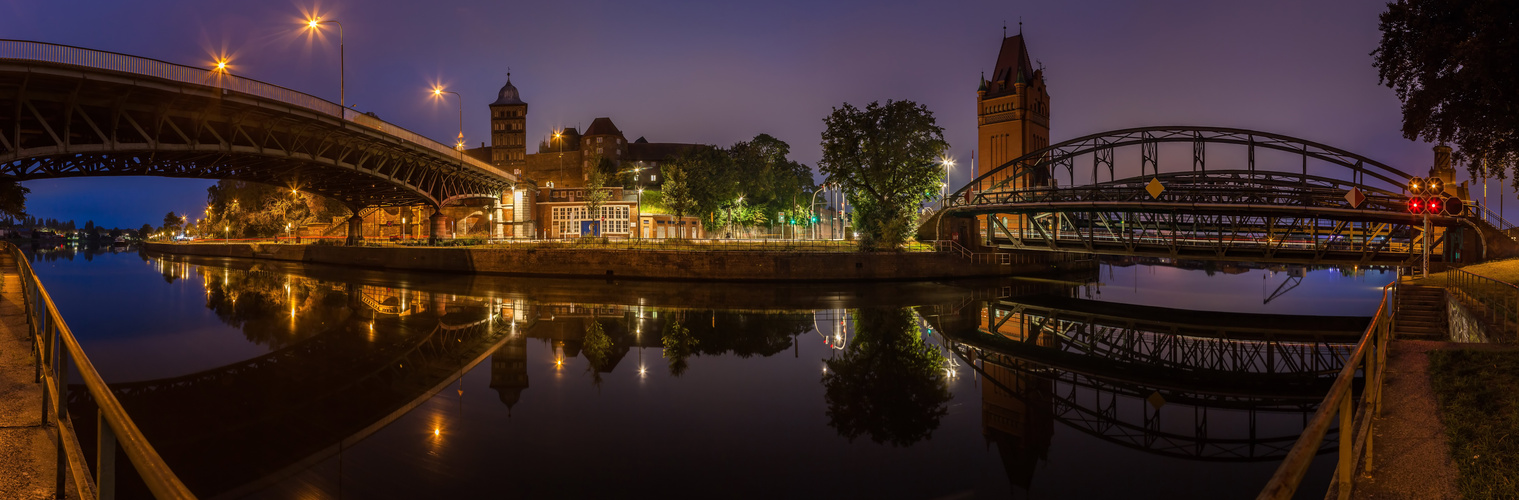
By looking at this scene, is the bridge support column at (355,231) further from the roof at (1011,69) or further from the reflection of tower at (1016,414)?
the roof at (1011,69)

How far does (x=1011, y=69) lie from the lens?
101812mm

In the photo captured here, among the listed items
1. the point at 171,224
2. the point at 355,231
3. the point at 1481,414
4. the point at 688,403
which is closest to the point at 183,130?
the point at 355,231

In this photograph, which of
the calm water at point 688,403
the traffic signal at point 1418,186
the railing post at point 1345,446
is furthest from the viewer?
the traffic signal at point 1418,186

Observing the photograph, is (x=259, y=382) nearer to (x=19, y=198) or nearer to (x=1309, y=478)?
(x=1309, y=478)

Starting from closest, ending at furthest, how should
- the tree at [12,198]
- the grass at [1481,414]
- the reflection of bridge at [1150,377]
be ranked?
the grass at [1481,414], the reflection of bridge at [1150,377], the tree at [12,198]

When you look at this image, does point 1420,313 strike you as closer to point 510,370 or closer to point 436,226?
point 510,370

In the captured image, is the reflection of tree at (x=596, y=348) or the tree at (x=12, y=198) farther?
the tree at (x=12, y=198)

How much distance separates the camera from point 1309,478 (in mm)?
8906

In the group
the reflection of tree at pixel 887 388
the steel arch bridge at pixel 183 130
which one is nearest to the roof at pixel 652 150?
the steel arch bridge at pixel 183 130

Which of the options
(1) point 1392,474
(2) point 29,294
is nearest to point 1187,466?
(1) point 1392,474

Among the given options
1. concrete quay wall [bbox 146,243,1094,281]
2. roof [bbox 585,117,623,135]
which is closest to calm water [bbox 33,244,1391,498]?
concrete quay wall [bbox 146,243,1094,281]

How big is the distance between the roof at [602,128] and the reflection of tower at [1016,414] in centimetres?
12550

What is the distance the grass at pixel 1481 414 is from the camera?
19.5 ft

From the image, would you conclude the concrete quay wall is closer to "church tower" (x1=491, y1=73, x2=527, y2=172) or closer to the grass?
the grass
